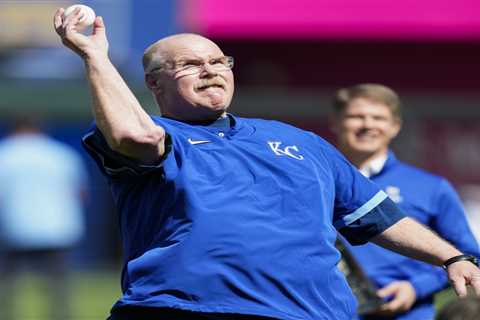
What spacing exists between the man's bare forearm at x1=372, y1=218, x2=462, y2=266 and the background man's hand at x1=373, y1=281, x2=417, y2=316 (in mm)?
1841

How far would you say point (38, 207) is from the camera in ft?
40.3

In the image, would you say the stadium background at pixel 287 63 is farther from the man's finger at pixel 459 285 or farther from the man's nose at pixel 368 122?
the man's finger at pixel 459 285

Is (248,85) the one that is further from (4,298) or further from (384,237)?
(384,237)

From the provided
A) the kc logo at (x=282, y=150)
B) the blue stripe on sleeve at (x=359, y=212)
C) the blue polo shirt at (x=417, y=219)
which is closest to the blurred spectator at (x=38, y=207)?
the blue polo shirt at (x=417, y=219)

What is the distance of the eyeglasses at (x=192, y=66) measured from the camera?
15.6ft

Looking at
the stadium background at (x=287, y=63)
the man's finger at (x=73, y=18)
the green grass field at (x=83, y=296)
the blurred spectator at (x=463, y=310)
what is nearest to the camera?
the blurred spectator at (x=463, y=310)

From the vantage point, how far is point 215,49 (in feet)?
16.0

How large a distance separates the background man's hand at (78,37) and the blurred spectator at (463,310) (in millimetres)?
1466

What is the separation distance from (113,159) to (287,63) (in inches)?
590

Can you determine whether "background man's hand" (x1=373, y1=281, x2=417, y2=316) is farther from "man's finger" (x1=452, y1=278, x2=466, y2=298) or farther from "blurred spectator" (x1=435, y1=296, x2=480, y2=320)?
"blurred spectator" (x1=435, y1=296, x2=480, y2=320)

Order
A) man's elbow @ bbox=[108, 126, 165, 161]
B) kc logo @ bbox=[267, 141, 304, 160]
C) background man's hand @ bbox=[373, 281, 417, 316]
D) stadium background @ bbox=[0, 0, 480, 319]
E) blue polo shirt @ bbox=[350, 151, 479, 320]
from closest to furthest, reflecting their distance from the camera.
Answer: man's elbow @ bbox=[108, 126, 165, 161], kc logo @ bbox=[267, 141, 304, 160], background man's hand @ bbox=[373, 281, 417, 316], blue polo shirt @ bbox=[350, 151, 479, 320], stadium background @ bbox=[0, 0, 480, 319]

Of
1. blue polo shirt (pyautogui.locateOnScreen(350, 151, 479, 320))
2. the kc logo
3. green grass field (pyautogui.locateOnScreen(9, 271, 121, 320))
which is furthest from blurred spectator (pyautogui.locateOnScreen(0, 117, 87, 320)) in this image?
the kc logo

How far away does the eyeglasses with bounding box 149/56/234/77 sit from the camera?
4.77m

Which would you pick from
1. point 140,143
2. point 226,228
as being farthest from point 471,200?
point 140,143
